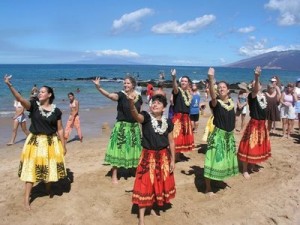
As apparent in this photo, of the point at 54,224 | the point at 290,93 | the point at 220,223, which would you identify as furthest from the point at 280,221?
the point at 290,93

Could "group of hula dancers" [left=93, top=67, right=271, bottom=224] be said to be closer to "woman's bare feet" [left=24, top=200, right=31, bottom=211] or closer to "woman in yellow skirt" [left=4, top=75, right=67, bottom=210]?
"woman in yellow skirt" [left=4, top=75, right=67, bottom=210]

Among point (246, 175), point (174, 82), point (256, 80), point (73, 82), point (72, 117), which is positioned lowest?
point (73, 82)

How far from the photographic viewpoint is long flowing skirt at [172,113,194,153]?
9562mm

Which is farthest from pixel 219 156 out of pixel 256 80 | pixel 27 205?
pixel 27 205

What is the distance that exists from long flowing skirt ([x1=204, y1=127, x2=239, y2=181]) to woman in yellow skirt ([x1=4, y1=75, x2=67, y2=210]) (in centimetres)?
284

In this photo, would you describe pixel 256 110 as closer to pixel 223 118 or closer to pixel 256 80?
pixel 256 80

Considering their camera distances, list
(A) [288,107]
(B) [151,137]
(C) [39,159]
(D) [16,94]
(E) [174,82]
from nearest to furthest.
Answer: (B) [151,137]
(D) [16,94]
(C) [39,159]
(E) [174,82]
(A) [288,107]

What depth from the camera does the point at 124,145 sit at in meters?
8.01

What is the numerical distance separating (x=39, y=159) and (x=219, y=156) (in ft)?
10.8

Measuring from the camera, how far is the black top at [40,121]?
6.84m

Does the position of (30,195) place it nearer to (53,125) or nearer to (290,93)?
(53,125)

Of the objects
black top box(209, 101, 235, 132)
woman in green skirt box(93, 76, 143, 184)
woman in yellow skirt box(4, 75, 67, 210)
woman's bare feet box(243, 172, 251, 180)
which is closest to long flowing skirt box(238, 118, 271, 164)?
woman's bare feet box(243, 172, 251, 180)

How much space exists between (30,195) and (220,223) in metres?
3.62

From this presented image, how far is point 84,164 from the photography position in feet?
32.5
